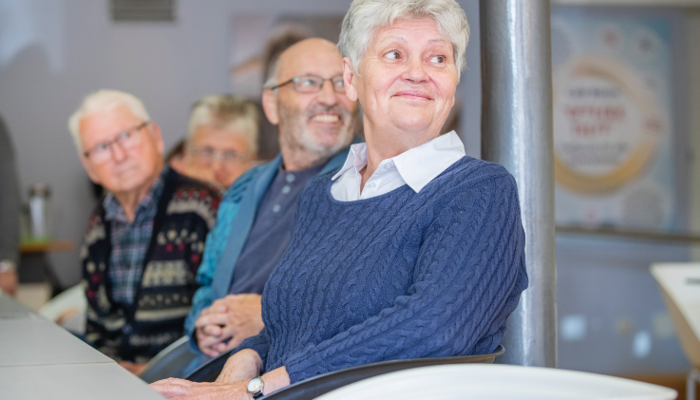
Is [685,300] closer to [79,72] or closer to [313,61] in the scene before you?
[313,61]

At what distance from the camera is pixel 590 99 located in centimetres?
582

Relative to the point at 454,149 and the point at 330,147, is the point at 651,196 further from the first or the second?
the point at 454,149

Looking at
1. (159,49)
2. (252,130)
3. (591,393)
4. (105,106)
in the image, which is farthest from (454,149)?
(159,49)

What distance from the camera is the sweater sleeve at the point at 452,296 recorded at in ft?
3.68

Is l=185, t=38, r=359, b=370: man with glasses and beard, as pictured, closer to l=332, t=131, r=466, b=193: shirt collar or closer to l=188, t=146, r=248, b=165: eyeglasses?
l=332, t=131, r=466, b=193: shirt collar

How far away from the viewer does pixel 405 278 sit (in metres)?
1.24

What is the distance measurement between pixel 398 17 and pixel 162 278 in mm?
1311

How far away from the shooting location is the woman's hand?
1.22 metres

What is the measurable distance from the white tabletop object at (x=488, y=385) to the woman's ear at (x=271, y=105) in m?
1.38

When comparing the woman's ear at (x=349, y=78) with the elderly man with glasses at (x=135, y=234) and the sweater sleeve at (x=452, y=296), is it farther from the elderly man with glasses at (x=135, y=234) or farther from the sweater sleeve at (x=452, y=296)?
the elderly man with glasses at (x=135, y=234)

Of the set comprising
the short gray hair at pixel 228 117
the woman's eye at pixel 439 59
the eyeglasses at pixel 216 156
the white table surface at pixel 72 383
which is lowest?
the eyeglasses at pixel 216 156

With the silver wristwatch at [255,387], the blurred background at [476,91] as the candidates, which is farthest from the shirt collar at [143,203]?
the blurred background at [476,91]

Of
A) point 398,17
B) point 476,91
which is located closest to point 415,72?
point 398,17

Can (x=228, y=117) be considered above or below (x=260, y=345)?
above
